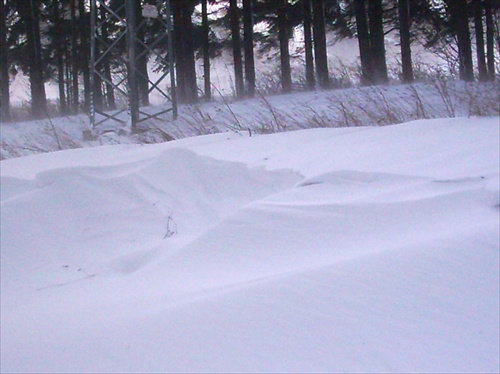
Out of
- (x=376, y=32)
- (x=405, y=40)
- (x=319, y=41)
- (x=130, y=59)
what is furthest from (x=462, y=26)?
(x=130, y=59)

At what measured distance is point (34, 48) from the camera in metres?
23.5

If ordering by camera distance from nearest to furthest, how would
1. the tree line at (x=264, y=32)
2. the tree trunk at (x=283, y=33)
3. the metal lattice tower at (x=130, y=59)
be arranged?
the metal lattice tower at (x=130, y=59) → the tree line at (x=264, y=32) → the tree trunk at (x=283, y=33)

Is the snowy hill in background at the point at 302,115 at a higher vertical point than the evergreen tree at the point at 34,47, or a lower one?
lower

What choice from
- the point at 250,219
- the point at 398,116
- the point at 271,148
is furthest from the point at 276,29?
the point at 250,219

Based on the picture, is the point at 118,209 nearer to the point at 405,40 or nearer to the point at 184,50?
the point at 405,40

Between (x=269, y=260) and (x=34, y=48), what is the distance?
2349 cm

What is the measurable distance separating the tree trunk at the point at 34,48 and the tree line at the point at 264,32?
0.04 m

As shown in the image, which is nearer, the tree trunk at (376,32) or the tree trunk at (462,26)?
the tree trunk at (462,26)

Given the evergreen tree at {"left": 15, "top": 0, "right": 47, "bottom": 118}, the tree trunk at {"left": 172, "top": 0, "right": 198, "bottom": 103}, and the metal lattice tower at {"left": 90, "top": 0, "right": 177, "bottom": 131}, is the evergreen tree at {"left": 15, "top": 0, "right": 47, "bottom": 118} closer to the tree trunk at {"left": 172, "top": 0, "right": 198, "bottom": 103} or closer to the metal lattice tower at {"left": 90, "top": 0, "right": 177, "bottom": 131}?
the metal lattice tower at {"left": 90, "top": 0, "right": 177, "bottom": 131}

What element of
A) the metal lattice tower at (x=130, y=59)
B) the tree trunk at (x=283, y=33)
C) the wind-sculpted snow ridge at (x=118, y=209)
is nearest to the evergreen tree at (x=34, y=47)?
the metal lattice tower at (x=130, y=59)

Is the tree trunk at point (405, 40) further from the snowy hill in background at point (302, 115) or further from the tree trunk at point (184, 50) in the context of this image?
the tree trunk at point (184, 50)

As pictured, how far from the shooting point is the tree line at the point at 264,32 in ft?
56.5

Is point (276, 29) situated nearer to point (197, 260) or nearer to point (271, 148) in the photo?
point (271, 148)

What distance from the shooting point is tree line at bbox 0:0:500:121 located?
56.5 ft
